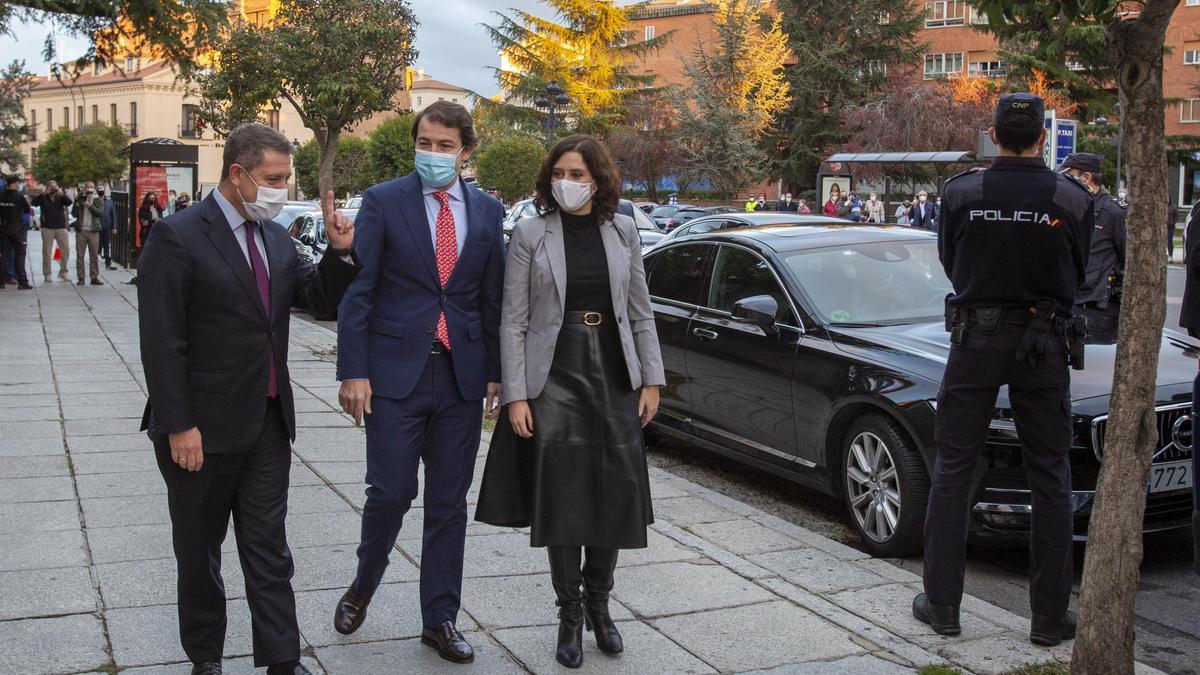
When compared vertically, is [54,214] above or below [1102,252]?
above

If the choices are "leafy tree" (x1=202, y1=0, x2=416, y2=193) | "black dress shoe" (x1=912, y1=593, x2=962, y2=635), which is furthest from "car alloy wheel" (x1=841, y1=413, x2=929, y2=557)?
"leafy tree" (x1=202, y1=0, x2=416, y2=193)

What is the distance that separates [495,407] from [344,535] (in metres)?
1.70

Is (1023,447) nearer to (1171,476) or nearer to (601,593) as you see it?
(1171,476)

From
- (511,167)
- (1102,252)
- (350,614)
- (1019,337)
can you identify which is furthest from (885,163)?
(350,614)

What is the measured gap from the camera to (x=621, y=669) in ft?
14.1

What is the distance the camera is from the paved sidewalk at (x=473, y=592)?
4359 millimetres

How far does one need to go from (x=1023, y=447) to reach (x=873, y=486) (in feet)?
4.83

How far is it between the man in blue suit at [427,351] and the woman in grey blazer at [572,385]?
138mm

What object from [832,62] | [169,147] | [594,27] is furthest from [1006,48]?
[169,147]

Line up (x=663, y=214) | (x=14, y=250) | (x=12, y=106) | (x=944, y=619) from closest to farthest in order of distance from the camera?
(x=944, y=619) → (x=14, y=250) → (x=663, y=214) → (x=12, y=106)

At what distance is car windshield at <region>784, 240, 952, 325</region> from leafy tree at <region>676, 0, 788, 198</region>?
48.6 m

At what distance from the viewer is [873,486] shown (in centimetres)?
627

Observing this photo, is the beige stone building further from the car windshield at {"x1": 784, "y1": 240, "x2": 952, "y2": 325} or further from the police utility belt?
the police utility belt

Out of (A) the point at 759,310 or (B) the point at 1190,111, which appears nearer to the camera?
(A) the point at 759,310
